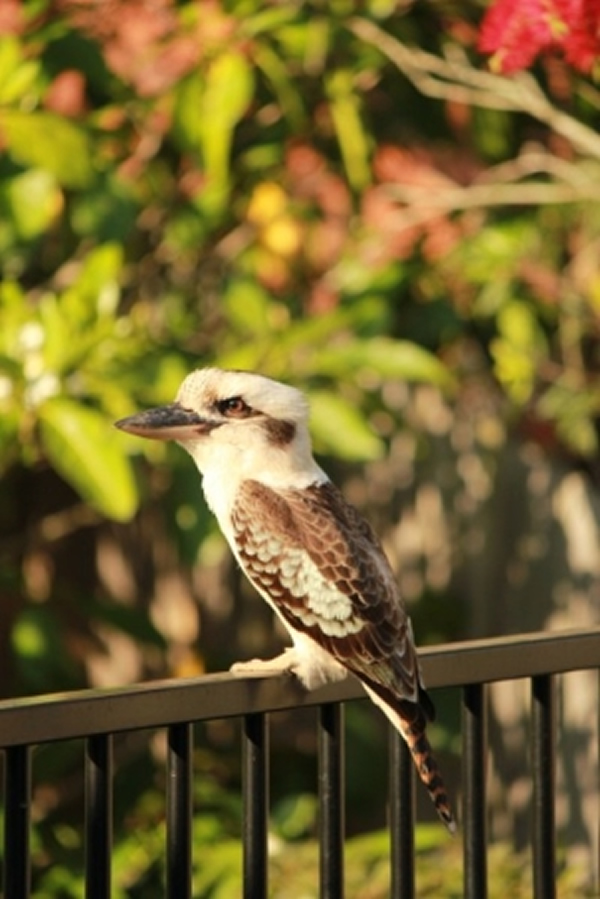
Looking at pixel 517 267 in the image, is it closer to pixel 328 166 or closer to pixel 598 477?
pixel 328 166

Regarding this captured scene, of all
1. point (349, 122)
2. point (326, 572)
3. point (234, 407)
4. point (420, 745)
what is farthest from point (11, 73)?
point (420, 745)

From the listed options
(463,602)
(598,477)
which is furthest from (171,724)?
(598,477)

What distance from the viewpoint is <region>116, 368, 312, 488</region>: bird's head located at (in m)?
2.97

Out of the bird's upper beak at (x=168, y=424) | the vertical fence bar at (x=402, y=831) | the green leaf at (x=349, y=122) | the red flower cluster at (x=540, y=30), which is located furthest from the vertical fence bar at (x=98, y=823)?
the green leaf at (x=349, y=122)

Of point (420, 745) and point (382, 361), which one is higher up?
point (382, 361)

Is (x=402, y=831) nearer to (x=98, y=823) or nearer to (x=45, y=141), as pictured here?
(x=98, y=823)

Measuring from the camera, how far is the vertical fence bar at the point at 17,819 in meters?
1.92

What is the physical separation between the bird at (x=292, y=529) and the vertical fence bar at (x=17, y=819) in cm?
73

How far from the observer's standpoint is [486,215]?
5469 millimetres

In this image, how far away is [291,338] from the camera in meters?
4.61

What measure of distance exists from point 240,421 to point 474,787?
0.79 metres

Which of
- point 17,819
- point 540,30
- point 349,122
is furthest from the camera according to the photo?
point 349,122

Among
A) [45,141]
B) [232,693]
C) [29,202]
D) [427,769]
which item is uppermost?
[45,141]

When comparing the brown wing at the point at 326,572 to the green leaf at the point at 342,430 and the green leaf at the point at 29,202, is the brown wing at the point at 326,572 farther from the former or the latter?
the green leaf at the point at 29,202
